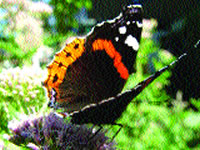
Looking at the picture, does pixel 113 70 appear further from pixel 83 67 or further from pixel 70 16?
pixel 70 16

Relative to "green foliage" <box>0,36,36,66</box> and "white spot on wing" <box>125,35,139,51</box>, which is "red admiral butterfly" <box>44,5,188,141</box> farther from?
"green foliage" <box>0,36,36,66</box>

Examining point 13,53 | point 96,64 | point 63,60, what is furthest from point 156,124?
point 13,53

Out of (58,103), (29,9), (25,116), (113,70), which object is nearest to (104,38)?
(113,70)

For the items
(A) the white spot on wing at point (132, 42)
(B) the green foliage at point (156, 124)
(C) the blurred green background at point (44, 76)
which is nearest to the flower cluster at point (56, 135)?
(C) the blurred green background at point (44, 76)

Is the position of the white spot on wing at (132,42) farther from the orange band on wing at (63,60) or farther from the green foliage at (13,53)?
the green foliage at (13,53)

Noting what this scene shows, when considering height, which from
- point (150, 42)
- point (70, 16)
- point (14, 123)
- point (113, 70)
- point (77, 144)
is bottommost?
point (77, 144)

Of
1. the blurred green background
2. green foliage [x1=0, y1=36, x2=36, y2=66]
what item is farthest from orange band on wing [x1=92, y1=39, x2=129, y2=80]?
green foliage [x1=0, y1=36, x2=36, y2=66]
